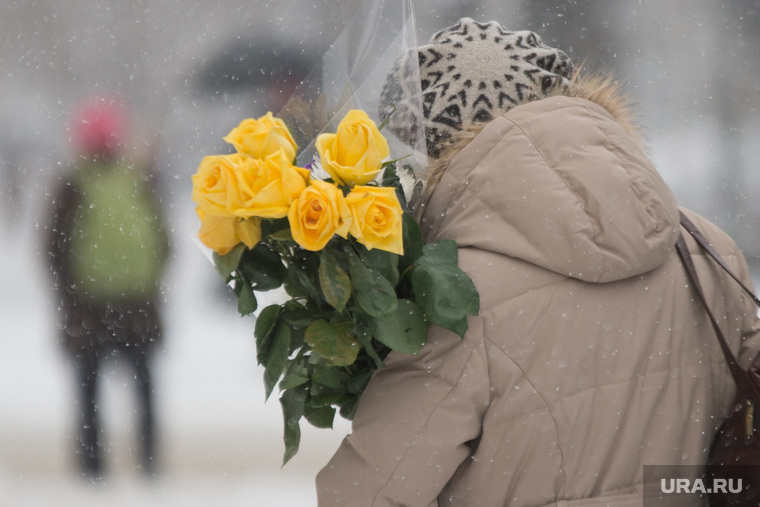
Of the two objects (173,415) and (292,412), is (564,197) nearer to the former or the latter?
(292,412)

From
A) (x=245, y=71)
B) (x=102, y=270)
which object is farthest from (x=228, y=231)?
(x=245, y=71)

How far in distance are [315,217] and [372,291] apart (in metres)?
0.13

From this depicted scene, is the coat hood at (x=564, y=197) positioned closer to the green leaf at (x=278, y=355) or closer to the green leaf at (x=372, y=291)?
the green leaf at (x=372, y=291)

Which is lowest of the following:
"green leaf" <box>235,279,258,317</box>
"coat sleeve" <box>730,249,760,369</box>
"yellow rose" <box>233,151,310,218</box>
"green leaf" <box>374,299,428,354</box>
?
"coat sleeve" <box>730,249,760,369</box>

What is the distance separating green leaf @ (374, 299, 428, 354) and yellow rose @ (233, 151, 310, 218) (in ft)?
0.65

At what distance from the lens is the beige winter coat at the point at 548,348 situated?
0.96 metres

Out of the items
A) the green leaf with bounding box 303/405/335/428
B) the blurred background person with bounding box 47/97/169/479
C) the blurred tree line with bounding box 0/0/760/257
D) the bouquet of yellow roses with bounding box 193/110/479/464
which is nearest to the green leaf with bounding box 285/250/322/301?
the bouquet of yellow roses with bounding box 193/110/479/464

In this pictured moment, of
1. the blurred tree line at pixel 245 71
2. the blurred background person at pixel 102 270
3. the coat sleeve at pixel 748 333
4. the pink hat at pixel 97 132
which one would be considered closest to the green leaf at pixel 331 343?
the coat sleeve at pixel 748 333

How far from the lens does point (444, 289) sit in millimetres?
955

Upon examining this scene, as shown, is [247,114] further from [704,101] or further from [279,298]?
[279,298]

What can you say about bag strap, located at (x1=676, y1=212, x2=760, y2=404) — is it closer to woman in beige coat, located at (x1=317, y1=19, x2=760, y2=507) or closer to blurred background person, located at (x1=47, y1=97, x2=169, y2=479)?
woman in beige coat, located at (x1=317, y1=19, x2=760, y2=507)

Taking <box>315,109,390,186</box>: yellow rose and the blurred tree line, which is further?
the blurred tree line

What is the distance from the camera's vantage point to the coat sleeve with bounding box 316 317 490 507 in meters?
0.99

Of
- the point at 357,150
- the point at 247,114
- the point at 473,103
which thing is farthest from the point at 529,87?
the point at 247,114
